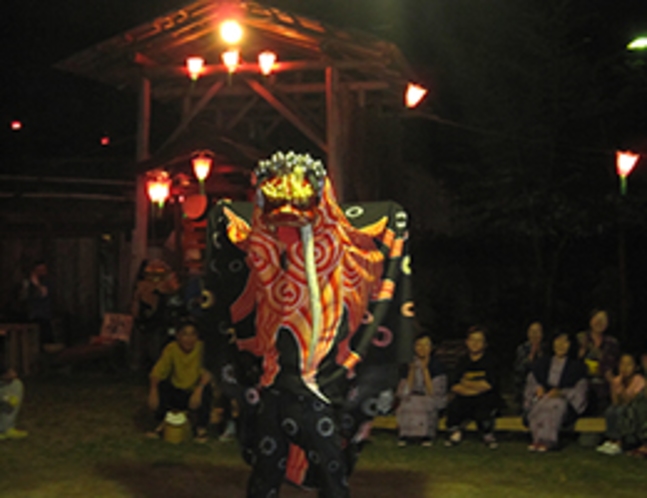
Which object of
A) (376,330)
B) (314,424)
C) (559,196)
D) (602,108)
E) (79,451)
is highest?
(602,108)

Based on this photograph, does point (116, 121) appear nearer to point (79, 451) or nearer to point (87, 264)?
point (87, 264)

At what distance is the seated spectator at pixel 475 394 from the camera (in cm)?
944

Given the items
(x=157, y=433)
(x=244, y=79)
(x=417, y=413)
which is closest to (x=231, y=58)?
(x=244, y=79)

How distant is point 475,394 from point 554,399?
0.74 m

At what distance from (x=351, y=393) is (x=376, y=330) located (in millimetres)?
418

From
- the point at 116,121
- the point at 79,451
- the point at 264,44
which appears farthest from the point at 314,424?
the point at 116,121

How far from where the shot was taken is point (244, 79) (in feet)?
45.6

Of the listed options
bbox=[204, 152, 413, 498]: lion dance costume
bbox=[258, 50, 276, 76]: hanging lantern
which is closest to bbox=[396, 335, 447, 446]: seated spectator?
bbox=[204, 152, 413, 498]: lion dance costume

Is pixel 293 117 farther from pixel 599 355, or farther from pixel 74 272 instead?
pixel 74 272

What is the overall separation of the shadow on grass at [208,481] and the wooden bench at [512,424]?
5.29 feet

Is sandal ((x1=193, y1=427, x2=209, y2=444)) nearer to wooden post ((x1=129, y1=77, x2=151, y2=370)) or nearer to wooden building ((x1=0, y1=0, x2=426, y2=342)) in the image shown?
wooden post ((x1=129, y1=77, x2=151, y2=370))

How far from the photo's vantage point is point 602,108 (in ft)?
49.4

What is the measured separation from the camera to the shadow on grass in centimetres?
745

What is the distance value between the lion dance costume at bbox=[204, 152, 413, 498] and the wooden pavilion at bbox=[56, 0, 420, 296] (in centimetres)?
678
